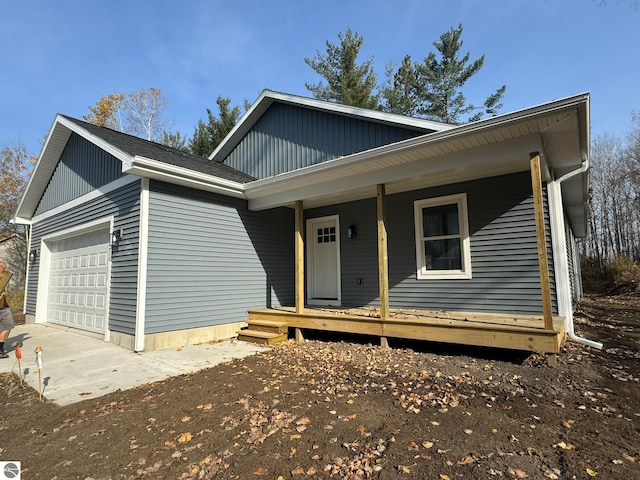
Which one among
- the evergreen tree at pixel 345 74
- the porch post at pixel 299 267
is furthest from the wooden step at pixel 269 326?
the evergreen tree at pixel 345 74

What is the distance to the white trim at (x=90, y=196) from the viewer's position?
6252 millimetres

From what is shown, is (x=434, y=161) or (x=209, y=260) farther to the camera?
(x=209, y=260)

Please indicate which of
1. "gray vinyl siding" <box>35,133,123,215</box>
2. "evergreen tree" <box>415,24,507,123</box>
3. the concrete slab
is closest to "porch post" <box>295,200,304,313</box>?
the concrete slab

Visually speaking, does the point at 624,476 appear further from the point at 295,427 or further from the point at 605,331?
the point at 605,331

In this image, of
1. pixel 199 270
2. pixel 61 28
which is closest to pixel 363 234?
pixel 199 270

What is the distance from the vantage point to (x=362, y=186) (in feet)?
19.1

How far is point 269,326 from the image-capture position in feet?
21.6

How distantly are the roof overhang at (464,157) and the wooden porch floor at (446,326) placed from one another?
223cm

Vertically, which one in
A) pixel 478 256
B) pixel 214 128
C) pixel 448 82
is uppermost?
pixel 448 82

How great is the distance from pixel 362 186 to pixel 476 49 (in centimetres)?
1589

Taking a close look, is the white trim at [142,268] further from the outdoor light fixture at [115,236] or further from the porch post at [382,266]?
the porch post at [382,266]

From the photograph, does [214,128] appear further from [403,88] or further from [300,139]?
[300,139]

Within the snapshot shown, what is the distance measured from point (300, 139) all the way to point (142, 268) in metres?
4.65

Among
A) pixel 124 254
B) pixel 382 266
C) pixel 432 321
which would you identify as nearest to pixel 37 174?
pixel 124 254
